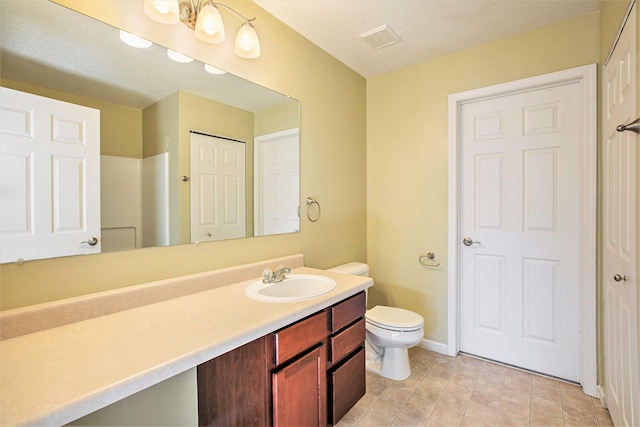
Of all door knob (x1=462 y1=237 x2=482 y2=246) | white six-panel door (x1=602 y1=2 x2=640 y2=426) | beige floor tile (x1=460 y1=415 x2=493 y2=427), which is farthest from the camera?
door knob (x1=462 y1=237 x2=482 y2=246)

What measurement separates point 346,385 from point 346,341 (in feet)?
0.77

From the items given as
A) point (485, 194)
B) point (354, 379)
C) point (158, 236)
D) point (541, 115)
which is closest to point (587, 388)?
point (485, 194)

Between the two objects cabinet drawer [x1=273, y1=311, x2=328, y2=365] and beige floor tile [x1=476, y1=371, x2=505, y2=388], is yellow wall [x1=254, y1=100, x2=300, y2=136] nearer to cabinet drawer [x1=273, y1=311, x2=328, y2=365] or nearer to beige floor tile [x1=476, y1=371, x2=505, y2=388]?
cabinet drawer [x1=273, y1=311, x2=328, y2=365]

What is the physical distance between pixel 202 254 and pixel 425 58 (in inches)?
89.5

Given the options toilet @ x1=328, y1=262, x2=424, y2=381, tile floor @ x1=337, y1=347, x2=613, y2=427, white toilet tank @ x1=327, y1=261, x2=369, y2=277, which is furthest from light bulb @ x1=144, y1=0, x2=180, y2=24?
tile floor @ x1=337, y1=347, x2=613, y2=427

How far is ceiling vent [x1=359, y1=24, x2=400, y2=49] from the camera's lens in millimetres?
2006

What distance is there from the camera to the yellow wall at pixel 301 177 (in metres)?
1.08

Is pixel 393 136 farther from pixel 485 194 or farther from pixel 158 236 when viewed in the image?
pixel 158 236

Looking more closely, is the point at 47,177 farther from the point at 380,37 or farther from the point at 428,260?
the point at 428,260

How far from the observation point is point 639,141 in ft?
3.73

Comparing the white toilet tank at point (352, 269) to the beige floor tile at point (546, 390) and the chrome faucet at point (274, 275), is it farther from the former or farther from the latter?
the beige floor tile at point (546, 390)

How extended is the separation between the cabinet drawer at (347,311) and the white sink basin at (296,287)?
0.10 metres

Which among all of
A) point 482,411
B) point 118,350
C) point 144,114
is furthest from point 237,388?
point 482,411

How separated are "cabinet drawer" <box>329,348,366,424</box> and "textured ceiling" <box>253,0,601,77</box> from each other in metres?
2.03
